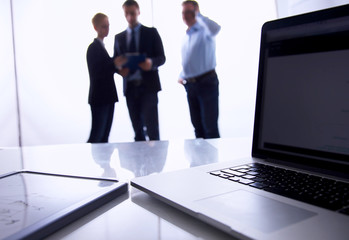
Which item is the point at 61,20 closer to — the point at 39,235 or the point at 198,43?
the point at 198,43

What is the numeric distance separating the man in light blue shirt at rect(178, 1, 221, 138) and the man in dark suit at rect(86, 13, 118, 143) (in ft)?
2.01

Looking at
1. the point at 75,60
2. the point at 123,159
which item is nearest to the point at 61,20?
the point at 75,60

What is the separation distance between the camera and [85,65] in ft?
9.48

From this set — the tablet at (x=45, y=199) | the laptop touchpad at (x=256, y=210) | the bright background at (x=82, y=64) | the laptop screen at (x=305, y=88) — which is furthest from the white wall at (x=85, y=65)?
the laptop touchpad at (x=256, y=210)

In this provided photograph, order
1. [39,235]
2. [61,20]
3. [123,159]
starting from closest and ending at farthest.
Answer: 1. [39,235]
2. [123,159]
3. [61,20]

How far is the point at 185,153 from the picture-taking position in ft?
2.81

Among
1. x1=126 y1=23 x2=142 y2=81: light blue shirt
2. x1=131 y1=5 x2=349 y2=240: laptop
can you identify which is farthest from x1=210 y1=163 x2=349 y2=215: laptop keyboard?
x1=126 y1=23 x2=142 y2=81: light blue shirt

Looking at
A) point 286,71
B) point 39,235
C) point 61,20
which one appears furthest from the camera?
point 61,20

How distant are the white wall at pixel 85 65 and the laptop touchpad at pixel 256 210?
247 cm

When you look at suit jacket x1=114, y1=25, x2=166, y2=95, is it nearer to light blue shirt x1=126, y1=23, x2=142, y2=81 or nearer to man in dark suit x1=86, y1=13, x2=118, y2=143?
light blue shirt x1=126, y1=23, x2=142, y2=81

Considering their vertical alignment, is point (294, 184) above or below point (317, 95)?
below

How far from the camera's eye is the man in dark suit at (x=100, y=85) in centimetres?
261

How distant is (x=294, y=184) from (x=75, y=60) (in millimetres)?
2766

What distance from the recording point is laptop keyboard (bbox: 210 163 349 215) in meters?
0.37
